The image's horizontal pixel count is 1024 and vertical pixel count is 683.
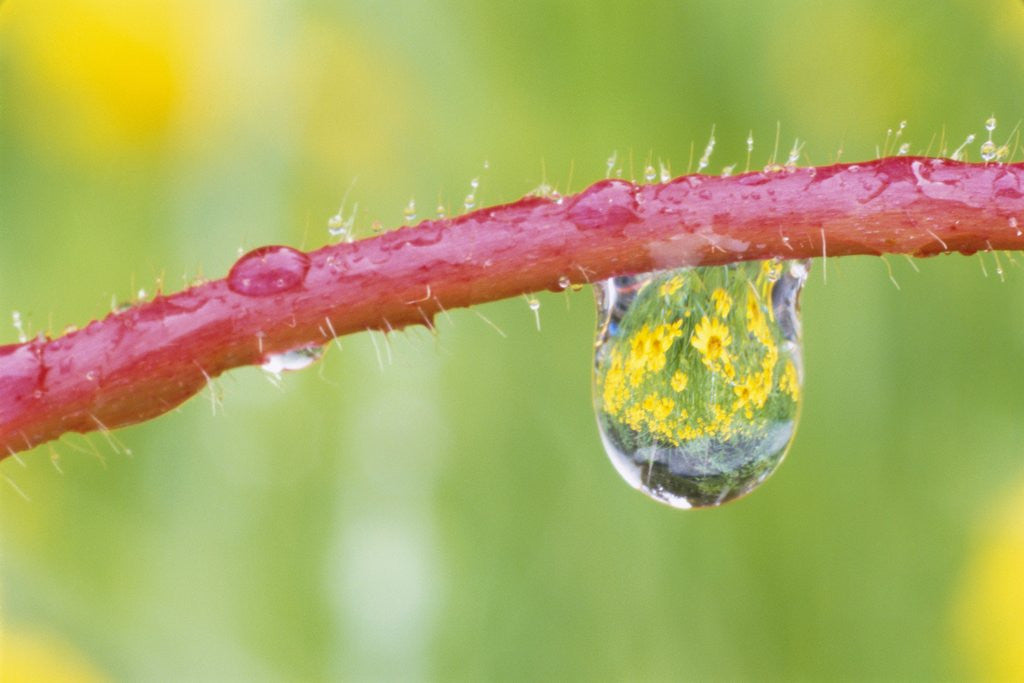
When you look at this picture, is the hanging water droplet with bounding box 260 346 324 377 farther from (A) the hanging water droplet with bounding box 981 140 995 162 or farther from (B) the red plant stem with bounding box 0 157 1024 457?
(A) the hanging water droplet with bounding box 981 140 995 162

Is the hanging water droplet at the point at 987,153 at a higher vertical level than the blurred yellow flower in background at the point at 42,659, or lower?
lower

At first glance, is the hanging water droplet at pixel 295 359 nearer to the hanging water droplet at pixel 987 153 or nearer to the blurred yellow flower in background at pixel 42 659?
the hanging water droplet at pixel 987 153

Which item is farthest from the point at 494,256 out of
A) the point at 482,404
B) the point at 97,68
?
the point at 97,68

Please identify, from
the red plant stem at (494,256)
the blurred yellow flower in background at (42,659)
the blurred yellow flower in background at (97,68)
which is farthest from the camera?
the blurred yellow flower in background at (97,68)

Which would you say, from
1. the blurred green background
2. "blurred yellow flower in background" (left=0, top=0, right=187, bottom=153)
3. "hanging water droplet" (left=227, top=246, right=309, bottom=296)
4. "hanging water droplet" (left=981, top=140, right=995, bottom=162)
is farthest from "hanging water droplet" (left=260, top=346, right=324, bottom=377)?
"blurred yellow flower in background" (left=0, top=0, right=187, bottom=153)

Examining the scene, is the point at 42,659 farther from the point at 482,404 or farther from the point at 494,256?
the point at 494,256

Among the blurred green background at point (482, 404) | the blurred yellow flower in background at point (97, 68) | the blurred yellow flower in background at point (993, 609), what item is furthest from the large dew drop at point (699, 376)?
the blurred yellow flower in background at point (97, 68)
